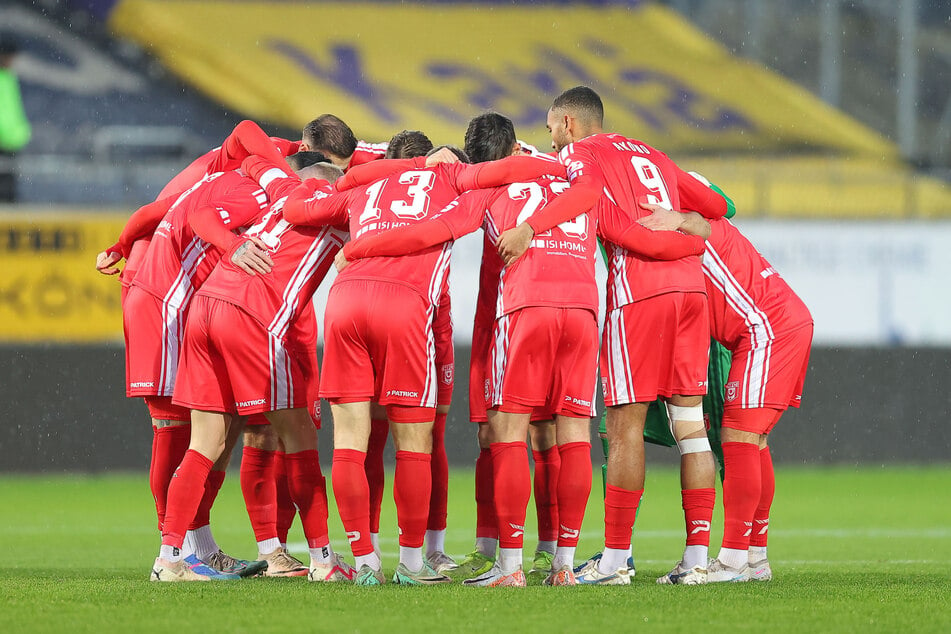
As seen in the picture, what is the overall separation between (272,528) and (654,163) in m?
2.58

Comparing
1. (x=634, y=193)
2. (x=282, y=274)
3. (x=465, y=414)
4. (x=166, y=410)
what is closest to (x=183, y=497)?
(x=166, y=410)

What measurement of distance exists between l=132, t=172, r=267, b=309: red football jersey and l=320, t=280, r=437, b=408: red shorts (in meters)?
1.11

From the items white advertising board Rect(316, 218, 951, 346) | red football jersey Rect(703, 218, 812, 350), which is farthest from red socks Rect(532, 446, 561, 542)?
white advertising board Rect(316, 218, 951, 346)

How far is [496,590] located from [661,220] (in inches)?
73.8

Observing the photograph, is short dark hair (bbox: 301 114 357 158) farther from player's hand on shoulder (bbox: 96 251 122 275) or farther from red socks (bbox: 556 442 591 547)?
red socks (bbox: 556 442 591 547)

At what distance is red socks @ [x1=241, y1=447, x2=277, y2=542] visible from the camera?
22.1 ft

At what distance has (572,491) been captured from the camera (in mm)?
6125

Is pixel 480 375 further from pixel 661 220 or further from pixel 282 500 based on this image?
pixel 282 500

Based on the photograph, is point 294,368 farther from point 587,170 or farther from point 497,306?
point 587,170

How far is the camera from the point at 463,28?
904 inches

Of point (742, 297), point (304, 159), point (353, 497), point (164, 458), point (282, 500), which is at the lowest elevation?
point (282, 500)

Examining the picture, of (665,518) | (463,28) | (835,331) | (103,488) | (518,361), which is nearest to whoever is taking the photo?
(518,361)

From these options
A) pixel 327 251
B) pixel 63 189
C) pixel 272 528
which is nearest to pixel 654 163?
pixel 327 251

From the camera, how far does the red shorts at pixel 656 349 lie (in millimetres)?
6289
